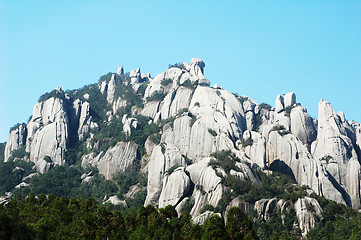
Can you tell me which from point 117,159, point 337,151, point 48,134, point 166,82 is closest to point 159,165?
point 117,159

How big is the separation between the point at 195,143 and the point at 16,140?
6293 cm

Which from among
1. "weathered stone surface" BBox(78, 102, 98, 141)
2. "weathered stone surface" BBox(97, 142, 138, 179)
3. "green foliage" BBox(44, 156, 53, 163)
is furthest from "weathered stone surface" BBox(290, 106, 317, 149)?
"green foliage" BBox(44, 156, 53, 163)

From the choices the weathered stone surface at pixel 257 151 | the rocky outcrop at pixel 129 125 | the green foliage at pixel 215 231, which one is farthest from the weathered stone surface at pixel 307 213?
the rocky outcrop at pixel 129 125

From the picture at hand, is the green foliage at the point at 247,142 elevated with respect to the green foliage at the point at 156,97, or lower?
lower

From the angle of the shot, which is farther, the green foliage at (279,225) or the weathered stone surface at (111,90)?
the weathered stone surface at (111,90)

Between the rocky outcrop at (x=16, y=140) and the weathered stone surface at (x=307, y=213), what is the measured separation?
9164cm

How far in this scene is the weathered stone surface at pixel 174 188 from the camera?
98.5m

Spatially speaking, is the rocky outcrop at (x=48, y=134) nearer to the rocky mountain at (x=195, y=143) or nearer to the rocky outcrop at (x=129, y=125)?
the rocky mountain at (x=195, y=143)

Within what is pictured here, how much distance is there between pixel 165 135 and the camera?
405 ft

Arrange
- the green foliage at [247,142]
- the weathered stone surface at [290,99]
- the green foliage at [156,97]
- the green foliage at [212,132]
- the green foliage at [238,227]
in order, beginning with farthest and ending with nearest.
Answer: the green foliage at [156,97] < the weathered stone surface at [290,99] < the green foliage at [212,132] < the green foliage at [247,142] < the green foliage at [238,227]

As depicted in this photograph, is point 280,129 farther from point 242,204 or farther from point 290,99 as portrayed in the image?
point 242,204

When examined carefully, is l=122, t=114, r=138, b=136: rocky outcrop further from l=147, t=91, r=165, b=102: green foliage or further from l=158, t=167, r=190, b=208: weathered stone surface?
l=158, t=167, r=190, b=208: weathered stone surface

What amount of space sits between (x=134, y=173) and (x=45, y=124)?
40916mm

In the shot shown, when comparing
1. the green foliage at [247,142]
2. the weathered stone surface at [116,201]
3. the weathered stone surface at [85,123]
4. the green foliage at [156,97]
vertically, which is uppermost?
the green foliage at [156,97]
